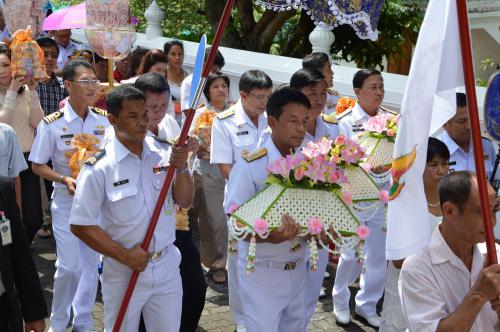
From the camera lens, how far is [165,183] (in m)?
4.14

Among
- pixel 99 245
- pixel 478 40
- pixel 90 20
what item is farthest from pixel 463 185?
pixel 478 40

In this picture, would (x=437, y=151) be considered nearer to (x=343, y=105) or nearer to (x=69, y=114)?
(x=343, y=105)

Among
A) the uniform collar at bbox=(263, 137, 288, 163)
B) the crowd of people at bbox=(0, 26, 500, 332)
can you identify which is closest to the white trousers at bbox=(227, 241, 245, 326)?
the crowd of people at bbox=(0, 26, 500, 332)

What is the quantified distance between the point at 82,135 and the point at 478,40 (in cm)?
929

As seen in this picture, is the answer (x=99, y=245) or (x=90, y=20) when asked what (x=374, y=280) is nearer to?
(x=99, y=245)

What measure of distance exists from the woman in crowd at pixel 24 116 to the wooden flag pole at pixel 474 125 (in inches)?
168

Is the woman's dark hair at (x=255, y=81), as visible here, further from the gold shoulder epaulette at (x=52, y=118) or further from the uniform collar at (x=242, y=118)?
the gold shoulder epaulette at (x=52, y=118)

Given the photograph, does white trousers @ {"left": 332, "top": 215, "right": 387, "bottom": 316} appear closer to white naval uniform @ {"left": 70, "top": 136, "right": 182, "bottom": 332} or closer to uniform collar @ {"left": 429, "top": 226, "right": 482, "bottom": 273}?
white naval uniform @ {"left": 70, "top": 136, "right": 182, "bottom": 332}

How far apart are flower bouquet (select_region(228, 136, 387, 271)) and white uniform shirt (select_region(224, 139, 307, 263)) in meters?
0.18

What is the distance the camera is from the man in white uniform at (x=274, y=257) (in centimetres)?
443

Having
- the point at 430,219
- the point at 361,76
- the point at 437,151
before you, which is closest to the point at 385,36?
the point at 361,76

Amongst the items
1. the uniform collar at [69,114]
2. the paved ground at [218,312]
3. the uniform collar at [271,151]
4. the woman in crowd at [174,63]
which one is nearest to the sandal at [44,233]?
the paved ground at [218,312]

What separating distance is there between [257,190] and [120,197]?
2.63 feet

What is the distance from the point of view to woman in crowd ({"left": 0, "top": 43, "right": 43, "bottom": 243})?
636 cm
